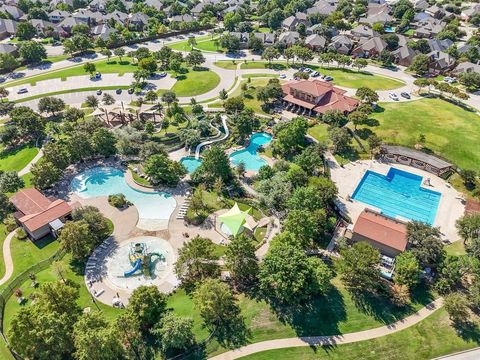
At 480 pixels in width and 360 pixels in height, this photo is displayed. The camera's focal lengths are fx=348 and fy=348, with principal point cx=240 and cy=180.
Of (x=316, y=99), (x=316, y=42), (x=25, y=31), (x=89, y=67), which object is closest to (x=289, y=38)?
(x=316, y=42)

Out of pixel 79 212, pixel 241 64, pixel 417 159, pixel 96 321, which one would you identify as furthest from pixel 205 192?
pixel 241 64

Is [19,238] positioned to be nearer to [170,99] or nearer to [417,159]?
[170,99]

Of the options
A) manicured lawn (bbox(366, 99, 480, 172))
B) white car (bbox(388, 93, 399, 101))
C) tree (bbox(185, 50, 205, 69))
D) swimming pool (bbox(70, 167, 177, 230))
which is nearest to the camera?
swimming pool (bbox(70, 167, 177, 230))

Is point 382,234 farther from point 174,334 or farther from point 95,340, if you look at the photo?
point 95,340

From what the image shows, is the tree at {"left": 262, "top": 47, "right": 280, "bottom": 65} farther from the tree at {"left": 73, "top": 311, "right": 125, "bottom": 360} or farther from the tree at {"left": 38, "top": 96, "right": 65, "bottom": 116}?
the tree at {"left": 73, "top": 311, "right": 125, "bottom": 360}

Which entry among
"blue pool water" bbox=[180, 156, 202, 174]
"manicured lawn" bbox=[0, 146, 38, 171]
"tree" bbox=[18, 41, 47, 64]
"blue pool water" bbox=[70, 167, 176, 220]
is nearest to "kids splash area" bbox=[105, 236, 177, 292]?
"blue pool water" bbox=[70, 167, 176, 220]
